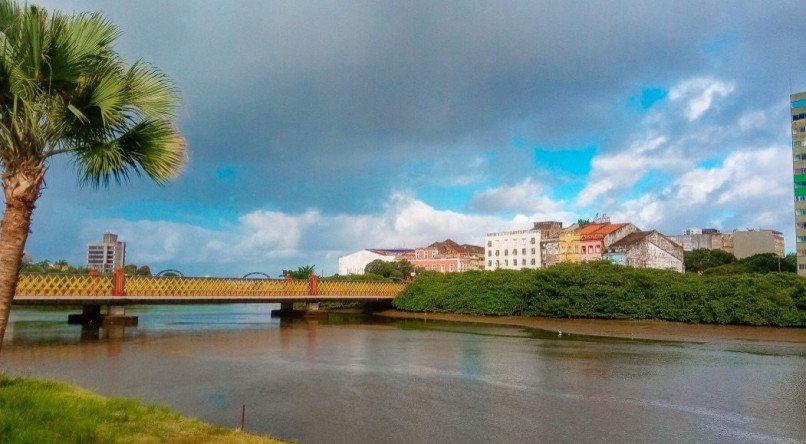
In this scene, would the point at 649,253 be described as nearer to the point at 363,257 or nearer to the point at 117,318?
the point at 363,257

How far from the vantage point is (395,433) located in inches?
366

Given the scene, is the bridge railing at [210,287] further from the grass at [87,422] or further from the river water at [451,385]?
the grass at [87,422]

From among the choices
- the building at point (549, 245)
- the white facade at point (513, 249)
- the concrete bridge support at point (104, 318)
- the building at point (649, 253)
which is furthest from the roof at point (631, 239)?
the concrete bridge support at point (104, 318)

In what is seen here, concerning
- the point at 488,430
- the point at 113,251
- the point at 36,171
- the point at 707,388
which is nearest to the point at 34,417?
the point at 36,171

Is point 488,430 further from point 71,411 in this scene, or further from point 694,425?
point 71,411

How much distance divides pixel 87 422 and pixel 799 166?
97.8 m

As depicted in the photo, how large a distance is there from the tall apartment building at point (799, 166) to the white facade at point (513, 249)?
122 ft

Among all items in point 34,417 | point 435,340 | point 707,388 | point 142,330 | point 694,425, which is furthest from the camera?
point 142,330

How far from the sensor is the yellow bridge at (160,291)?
93.8 ft

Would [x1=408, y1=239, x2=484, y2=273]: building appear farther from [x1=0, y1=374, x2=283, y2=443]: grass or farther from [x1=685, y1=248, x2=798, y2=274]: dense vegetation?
[x1=0, y1=374, x2=283, y2=443]: grass

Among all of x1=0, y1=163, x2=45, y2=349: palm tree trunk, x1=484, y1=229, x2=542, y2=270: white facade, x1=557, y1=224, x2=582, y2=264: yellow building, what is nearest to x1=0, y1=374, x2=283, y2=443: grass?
x1=0, y1=163, x2=45, y2=349: palm tree trunk

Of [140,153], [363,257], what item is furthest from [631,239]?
[140,153]

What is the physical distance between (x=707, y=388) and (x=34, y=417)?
45.1ft

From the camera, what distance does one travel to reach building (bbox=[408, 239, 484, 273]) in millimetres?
111188
